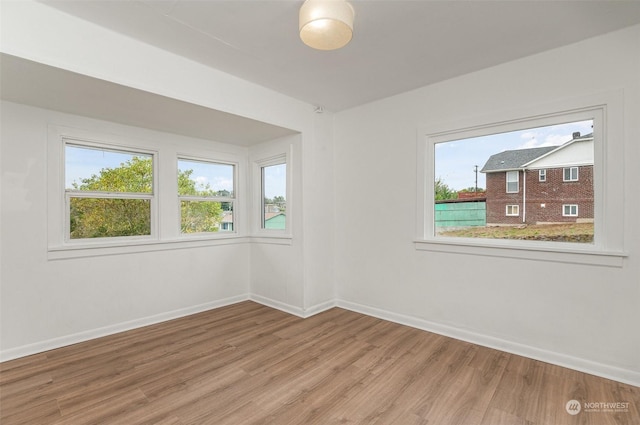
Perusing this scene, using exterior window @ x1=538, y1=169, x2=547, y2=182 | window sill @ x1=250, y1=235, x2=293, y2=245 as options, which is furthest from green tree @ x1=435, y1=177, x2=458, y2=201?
window sill @ x1=250, y1=235, x2=293, y2=245

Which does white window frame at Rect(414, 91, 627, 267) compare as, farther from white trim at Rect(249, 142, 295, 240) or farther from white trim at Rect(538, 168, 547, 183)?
white trim at Rect(249, 142, 295, 240)

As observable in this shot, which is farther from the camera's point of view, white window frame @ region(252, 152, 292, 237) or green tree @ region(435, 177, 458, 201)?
white window frame @ region(252, 152, 292, 237)

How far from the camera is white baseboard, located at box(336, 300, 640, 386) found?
2287 millimetres

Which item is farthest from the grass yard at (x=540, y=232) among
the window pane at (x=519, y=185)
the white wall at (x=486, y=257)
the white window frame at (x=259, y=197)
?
the white window frame at (x=259, y=197)

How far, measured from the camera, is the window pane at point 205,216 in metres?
3.98

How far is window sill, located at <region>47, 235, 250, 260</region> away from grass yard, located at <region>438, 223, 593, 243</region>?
3.16 metres

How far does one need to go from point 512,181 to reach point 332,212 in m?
2.15

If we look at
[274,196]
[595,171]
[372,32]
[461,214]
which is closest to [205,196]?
[274,196]

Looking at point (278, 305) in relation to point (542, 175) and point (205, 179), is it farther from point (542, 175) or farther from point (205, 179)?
point (542, 175)

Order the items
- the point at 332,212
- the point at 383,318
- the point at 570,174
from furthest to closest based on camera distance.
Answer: the point at 332,212 < the point at 383,318 < the point at 570,174

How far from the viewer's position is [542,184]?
2.73 meters

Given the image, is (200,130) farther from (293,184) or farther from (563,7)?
(563,7)

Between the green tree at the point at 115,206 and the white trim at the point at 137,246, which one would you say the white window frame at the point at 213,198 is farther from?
the green tree at the point at 115,206

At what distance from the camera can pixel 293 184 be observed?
3.89m
